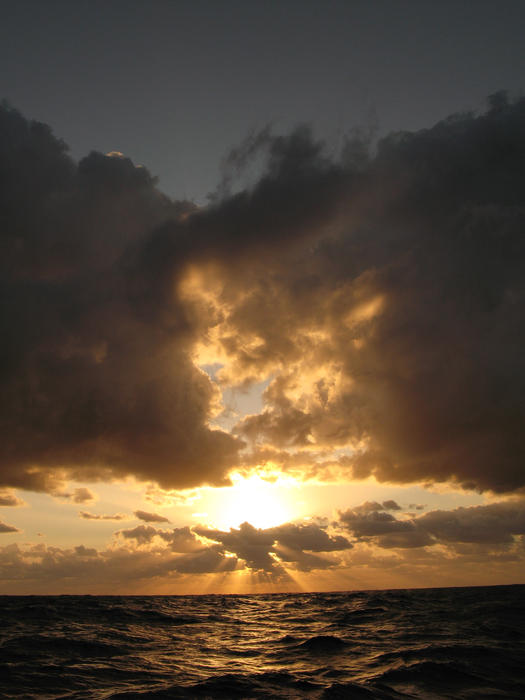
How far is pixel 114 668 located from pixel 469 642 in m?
18.3

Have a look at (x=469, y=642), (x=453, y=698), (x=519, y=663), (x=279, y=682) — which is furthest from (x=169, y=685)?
(x=469, y=642)

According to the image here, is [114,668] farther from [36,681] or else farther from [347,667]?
[347,667]

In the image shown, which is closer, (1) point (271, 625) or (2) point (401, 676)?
(2) point (401, 676)

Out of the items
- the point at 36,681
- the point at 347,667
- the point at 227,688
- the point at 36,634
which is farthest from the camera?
the point at 36,634

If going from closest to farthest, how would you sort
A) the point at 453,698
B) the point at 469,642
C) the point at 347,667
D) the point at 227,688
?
the point at 453,698 < the point at 227,688 < the point at 347,667 < the point at 469,642

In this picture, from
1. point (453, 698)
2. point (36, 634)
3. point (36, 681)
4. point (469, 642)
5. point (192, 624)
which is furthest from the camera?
point (192, 624)

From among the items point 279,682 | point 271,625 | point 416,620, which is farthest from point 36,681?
point 416,620

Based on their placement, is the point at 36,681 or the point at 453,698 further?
the point at 36,681

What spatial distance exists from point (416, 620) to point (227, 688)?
26.1 metres

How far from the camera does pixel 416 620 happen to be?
→ 122 feet

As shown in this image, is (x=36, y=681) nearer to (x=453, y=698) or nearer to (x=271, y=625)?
(x=453, y=698)

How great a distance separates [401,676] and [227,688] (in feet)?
22.1

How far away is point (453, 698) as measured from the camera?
50.5ft

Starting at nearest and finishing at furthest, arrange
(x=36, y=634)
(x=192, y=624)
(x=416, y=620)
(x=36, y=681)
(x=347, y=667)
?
(x=36, y=681), (x=347, y=667), (x=36, y=634), (x=416, y=620), (x=192, y=624)
